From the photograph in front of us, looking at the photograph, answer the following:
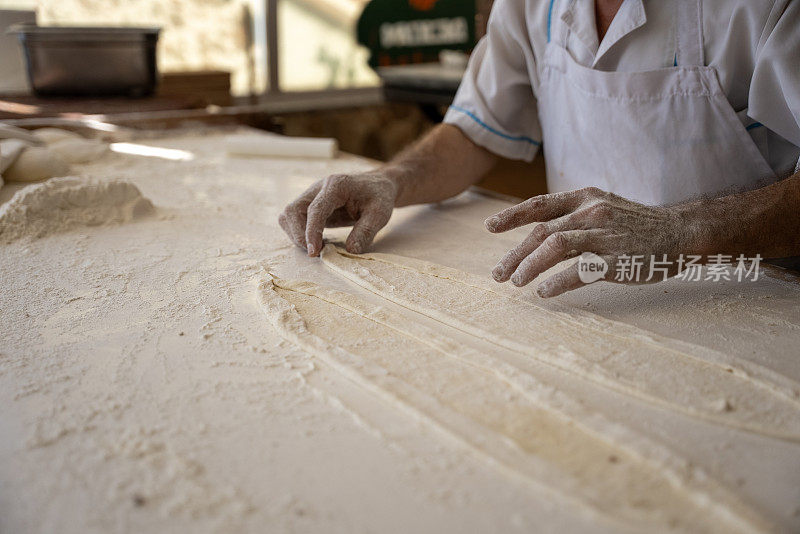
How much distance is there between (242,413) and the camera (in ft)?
2.58

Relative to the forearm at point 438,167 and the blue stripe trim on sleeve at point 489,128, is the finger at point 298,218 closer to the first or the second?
the forearm at point 438,167

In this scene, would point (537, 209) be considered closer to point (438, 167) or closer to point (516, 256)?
point (516, 256)

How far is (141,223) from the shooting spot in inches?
61.3

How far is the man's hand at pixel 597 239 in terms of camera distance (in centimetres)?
100

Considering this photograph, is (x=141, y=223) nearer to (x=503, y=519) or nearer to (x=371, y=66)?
(x=503, y=519)

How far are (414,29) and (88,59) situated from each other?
2513 millimetres

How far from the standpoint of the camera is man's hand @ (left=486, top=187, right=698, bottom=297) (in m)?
1.00

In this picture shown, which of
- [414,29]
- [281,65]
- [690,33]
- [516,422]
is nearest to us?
[516,422]

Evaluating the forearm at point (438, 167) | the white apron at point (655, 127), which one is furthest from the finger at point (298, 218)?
the white apron at point (655, 127)

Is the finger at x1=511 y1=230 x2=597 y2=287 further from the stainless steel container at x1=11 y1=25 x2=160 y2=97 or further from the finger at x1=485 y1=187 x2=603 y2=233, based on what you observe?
the stainless steel container at x1=11 y1=25 x2=160 y2=97

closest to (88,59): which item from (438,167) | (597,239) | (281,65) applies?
(281,65)

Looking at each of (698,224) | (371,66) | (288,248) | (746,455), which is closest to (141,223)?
(288,248)

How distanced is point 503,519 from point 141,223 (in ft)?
4.11

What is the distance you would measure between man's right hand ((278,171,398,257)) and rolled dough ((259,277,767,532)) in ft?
0.96
